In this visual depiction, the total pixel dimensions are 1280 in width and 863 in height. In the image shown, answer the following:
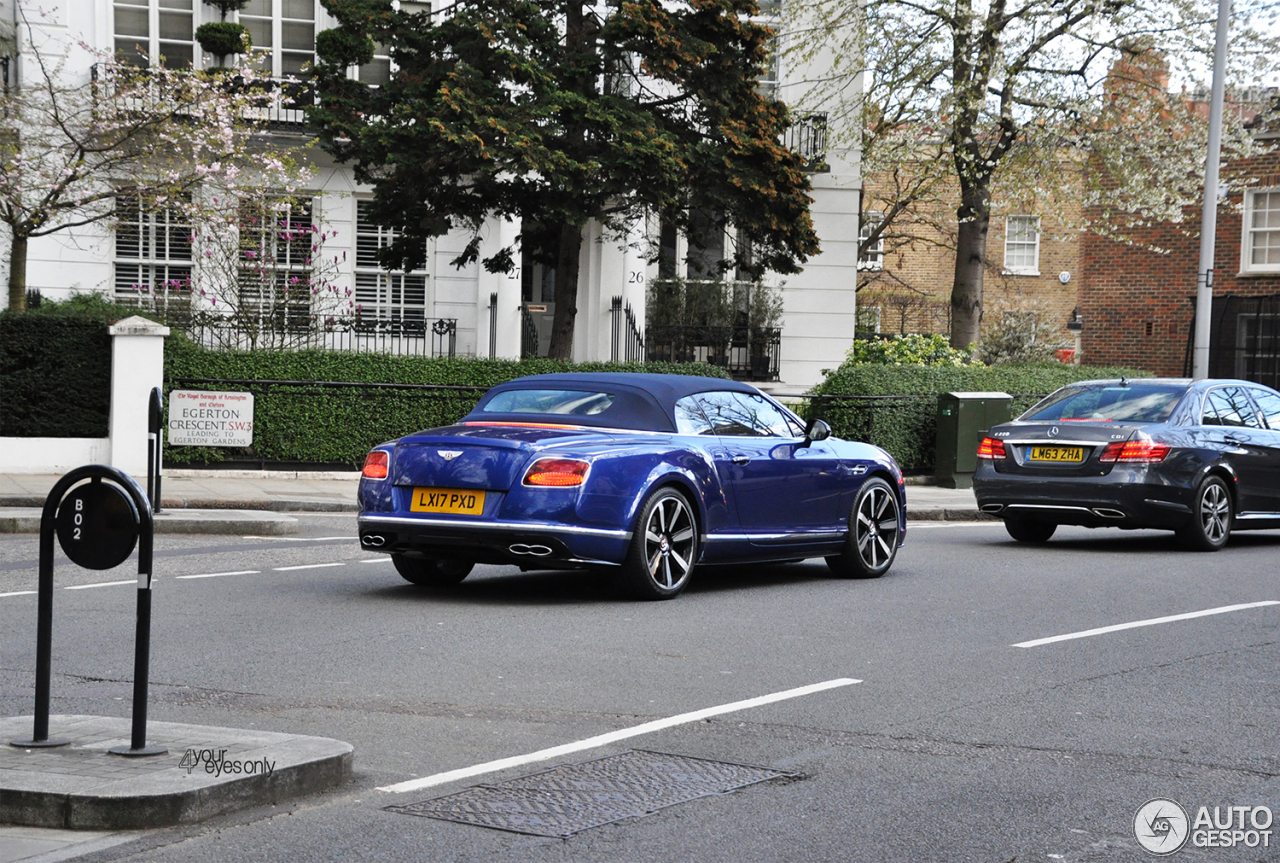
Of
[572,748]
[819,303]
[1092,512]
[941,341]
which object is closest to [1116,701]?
[572,748]

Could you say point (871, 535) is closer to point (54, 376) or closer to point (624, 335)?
point (54, 376)

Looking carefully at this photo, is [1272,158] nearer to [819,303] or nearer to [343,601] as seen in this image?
[819,303]

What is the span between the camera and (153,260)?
25844 millimetres

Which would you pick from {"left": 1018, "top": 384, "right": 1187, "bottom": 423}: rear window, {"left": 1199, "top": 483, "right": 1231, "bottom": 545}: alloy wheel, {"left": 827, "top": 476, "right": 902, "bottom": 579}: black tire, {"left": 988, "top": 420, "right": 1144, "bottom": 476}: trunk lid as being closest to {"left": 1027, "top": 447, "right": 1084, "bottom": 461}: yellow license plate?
{"left": 988, "top": 420, "right": 1144, "bottom": 476}: trunk lid

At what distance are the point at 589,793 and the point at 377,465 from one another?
484 cm

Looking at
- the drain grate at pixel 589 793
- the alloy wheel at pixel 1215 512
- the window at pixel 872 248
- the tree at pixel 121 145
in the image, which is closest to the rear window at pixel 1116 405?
the alloy wheel at pixel 1215 512

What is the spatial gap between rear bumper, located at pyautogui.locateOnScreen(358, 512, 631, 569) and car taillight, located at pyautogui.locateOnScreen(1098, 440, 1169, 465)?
19.7 feet

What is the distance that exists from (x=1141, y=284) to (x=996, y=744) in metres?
32.2

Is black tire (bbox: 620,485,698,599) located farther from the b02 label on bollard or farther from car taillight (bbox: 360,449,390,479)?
the b02 label on bollard

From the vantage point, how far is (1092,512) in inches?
531

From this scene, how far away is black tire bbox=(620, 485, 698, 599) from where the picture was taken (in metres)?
9.39

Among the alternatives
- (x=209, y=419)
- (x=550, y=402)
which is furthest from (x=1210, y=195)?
(x=550, y=402)

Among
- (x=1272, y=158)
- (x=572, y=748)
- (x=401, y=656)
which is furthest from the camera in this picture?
(x=1272, y=158)

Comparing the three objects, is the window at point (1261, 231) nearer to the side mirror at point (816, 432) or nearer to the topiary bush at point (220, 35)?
the topiary bush at point (220, 35)
